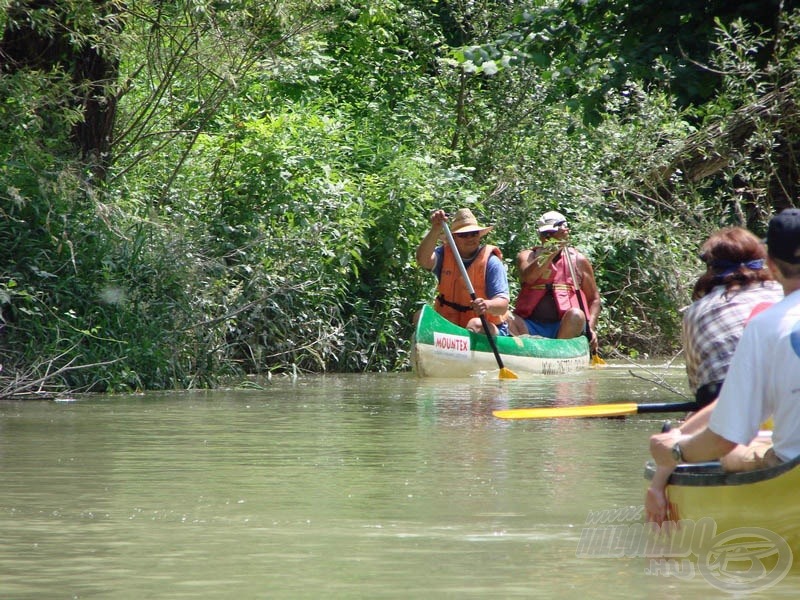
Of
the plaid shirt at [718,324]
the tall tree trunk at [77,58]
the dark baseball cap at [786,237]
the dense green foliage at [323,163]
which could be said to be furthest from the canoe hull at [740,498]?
the tall tree trunk at [77,58]

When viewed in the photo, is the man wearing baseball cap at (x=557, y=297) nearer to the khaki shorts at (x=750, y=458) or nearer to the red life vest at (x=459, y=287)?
the red life vest at (x=459, y=287)

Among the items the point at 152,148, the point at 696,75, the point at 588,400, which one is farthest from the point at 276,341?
the point at 696,75

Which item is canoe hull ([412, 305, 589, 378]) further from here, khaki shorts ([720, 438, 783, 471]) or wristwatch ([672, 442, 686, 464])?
khaki shorts ([720, 438, 783, 471])

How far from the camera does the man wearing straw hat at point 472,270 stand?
15.1 meters

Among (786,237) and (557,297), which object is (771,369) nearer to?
(786,237)

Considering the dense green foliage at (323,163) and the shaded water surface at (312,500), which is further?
the dense green foliage at (323,163)

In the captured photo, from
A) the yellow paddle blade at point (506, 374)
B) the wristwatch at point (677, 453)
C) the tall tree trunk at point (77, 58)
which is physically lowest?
the yellow paddle blade at point (506, 374)

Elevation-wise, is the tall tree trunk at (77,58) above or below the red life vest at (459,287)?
above

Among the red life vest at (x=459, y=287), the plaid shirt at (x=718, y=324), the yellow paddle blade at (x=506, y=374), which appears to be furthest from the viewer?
the red life vest at (x=459, y=287)

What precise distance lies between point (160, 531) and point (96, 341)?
6829 millimetres

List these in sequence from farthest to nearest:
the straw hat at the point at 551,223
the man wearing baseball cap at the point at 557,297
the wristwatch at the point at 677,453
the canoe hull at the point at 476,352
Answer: the man wearing baseball cap at the point at 557,297, the straw hat at the point at 551,223, the canoe hull at the point at 476,352, the wristwatch at the point at 677,453

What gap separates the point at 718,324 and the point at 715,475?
936mm

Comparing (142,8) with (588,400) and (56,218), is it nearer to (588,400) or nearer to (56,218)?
(56,218)

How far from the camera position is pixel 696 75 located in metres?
12.2
